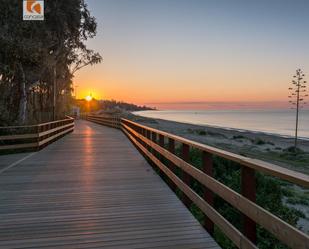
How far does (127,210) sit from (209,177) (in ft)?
5.23

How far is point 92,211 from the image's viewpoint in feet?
18.5

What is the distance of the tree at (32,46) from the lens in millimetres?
14321

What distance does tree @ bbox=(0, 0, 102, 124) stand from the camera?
14.3 meters

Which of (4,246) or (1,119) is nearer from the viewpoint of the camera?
(4,246)

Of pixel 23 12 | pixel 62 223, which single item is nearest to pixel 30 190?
pixel 62 223

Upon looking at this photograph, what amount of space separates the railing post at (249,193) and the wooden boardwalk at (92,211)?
0.88 meters

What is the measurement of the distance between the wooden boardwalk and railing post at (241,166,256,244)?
88cm

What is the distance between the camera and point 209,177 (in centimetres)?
475

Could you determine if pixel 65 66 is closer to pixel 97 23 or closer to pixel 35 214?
pixel 97 23

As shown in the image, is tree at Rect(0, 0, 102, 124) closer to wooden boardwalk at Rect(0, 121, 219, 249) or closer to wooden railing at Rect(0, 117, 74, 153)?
wooden railing at Rect(0, 117, 74, 153)

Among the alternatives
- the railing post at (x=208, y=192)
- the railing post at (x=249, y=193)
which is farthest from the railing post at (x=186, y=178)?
the railing post at (x=249, y=193)

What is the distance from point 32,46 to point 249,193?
12918 millimetres

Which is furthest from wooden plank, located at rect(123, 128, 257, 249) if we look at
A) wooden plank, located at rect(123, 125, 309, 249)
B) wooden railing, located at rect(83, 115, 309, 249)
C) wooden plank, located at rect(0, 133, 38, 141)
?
wooden plank, located at rect(0, 133, 38, 141)

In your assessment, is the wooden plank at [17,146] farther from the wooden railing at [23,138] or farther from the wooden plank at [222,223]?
the wooden plank at [222,223]
